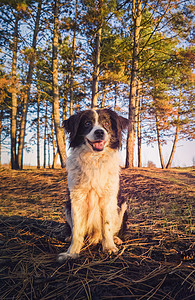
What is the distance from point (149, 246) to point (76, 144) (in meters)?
1.58

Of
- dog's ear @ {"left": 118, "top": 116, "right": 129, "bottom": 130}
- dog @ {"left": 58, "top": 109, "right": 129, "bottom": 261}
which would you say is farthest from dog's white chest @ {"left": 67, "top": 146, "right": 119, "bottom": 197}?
dog's ear @ {"left": 118, "top": 116, "right": 129, "bottom": 130}

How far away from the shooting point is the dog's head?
2.23m

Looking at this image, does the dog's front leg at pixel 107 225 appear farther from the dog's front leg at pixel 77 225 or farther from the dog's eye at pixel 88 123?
the dog's eye at pixel 88 123

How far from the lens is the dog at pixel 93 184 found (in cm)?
209

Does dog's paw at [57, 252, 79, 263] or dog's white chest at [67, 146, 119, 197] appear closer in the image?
dog's paw at [57, 252, 79, 263]

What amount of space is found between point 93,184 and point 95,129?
700mm

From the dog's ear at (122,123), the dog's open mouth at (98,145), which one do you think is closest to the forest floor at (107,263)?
the dog's open mouth at (98,145)

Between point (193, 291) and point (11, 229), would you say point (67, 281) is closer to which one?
point (193, 291)

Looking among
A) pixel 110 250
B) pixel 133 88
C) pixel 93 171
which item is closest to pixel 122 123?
pixel 93 171

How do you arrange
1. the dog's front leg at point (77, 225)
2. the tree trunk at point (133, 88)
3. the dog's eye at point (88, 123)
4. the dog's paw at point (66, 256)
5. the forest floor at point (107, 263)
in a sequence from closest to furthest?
the forest floor at point (107, 263)
the dog's paw at point (66, 256)
the dog's front leg at point (77, 225)
the dog's eye at point (88, 123)
the tree trunk at point (133, 88)

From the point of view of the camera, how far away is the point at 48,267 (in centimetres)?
166

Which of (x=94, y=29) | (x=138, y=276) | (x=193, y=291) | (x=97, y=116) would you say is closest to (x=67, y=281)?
(x=138, y=276)

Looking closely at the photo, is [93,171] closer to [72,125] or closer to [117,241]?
[72,125]

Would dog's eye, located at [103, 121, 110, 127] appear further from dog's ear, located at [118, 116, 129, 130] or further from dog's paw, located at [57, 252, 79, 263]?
dog's paw, located at [57, 252, 79, 263]
